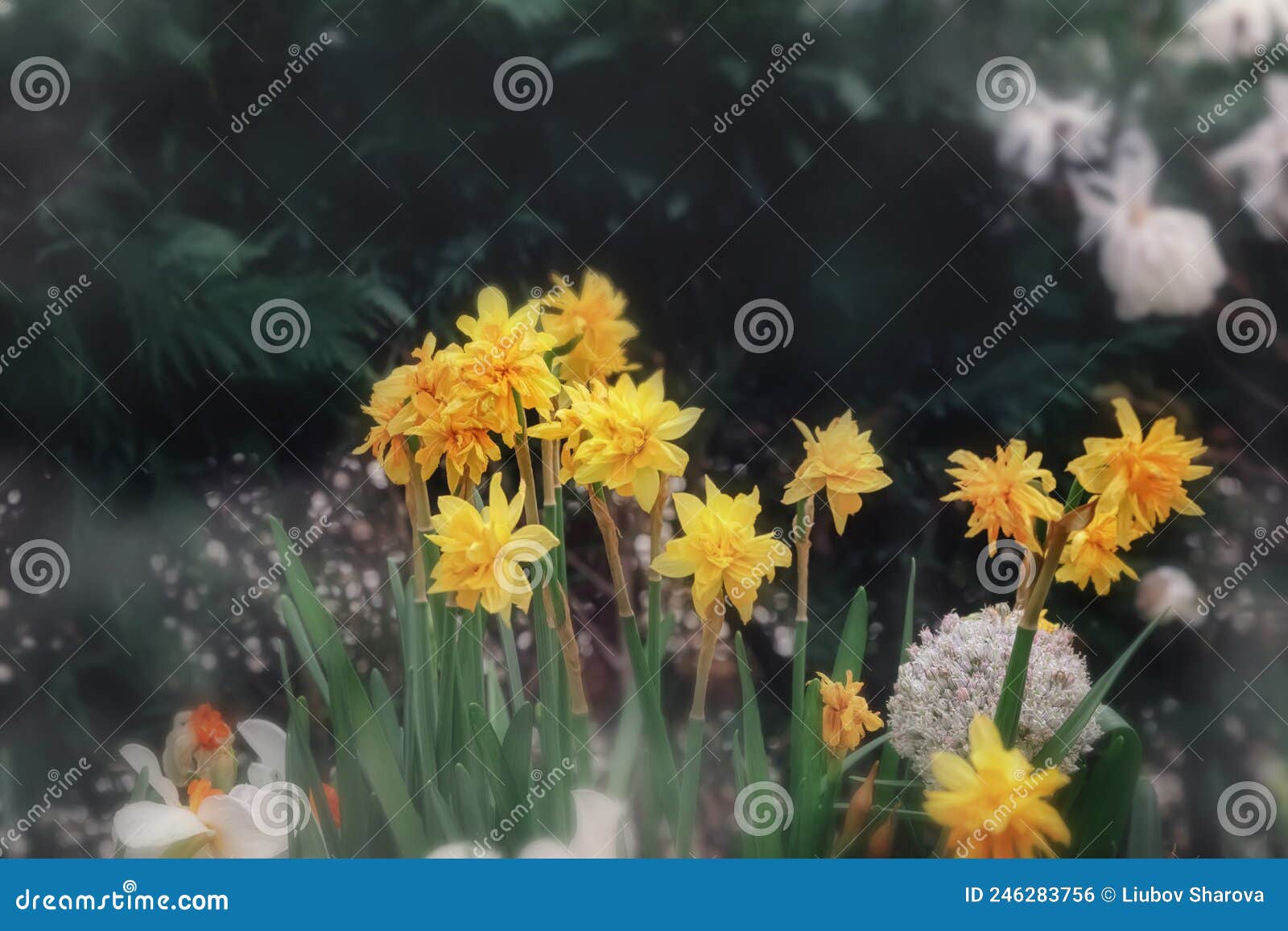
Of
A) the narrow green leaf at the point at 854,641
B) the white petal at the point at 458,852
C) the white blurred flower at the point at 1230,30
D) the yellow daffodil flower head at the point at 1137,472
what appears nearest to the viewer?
the yellow daffodil flower head at the point at 1137,472

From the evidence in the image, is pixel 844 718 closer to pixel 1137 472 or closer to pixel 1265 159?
pixel 1137 472

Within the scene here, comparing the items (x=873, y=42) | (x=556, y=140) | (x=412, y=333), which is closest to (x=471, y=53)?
(x=556, y=140)

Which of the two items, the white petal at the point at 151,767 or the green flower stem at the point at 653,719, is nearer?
the green flower stem at the point at 653,719

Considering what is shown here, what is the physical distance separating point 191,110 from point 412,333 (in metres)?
0.30

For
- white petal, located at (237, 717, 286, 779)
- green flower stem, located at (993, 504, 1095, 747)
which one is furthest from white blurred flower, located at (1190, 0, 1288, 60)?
white petal, located at (237, 717, 286, 779)

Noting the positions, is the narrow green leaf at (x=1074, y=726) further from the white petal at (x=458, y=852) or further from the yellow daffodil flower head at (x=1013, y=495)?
the white petal at (x=458, y=852)

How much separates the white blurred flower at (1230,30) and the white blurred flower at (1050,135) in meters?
0.11

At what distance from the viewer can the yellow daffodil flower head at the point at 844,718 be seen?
789 millimetres

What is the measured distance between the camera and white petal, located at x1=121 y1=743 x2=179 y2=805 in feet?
2.93

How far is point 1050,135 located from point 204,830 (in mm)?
956

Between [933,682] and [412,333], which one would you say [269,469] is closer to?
[412,333]

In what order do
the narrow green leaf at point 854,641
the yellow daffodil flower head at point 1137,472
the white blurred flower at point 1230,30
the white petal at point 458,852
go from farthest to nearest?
the white blurred flower at point 1230,30 → the narrow green leaf at point 854,641 → the white petal at point 458,852 → the yellow daffodil flower head at point 1137,472

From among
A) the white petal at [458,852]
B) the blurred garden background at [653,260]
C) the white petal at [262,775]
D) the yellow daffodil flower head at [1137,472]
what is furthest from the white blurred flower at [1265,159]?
the white petal at [262,775]

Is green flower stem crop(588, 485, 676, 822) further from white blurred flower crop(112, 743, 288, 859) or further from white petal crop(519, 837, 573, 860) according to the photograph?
white blurred flower crop(112, 743, 288, 859)
